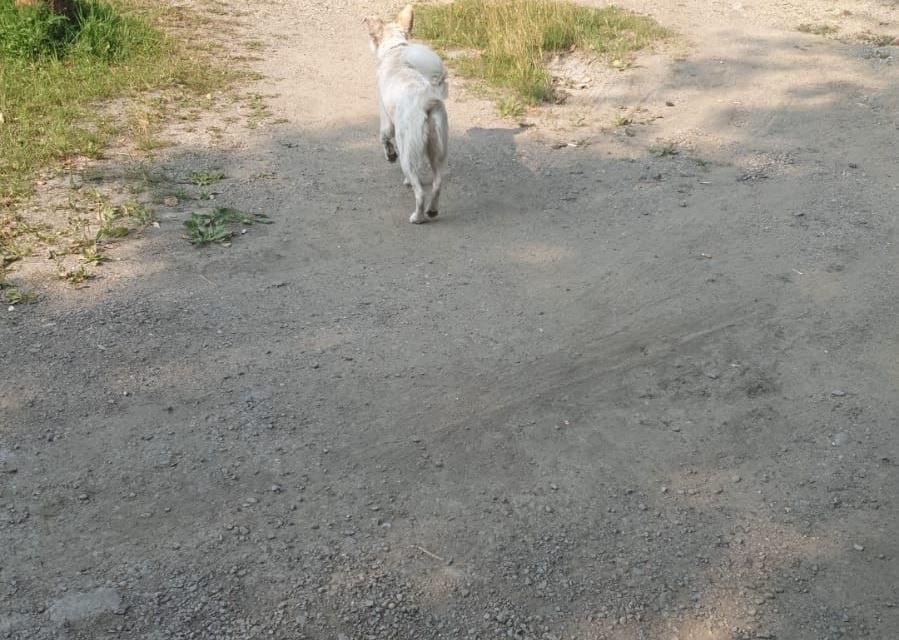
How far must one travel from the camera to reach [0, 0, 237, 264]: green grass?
6.74 meters

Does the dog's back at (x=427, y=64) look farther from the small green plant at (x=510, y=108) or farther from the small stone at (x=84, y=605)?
the small stone at (x=84, y=605)

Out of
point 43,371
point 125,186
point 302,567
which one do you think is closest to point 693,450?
point 302,567

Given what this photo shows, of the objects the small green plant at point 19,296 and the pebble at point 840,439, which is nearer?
the pebble at point 840,439

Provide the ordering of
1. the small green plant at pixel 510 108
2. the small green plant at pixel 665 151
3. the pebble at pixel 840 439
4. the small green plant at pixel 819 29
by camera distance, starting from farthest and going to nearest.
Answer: the small green plant at pixel 819 29 → the small green plant at pixel 510 108 → the small green plant at pixel 665 151 → the pebble at pixel 840 439

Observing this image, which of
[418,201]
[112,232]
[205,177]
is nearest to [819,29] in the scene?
[418,201]

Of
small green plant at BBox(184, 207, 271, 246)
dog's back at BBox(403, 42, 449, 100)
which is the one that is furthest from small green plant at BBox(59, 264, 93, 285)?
dog's back at BBox(403, 42, 449, 100)

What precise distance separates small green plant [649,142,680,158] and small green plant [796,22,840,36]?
411cm

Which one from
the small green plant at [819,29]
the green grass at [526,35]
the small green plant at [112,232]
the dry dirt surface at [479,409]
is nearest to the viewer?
the dry dirt surface at [479,409]

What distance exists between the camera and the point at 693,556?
346cm

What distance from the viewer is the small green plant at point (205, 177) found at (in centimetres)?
655

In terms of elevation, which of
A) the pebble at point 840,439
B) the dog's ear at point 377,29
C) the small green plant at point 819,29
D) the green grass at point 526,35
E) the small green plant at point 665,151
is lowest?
the pebble at point 840,439

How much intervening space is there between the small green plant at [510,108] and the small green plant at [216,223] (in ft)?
10.2

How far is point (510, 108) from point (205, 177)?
10.3ft

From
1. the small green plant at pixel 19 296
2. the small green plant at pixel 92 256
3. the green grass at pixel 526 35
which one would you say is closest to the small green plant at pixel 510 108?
the green grass at pixel 526 35
